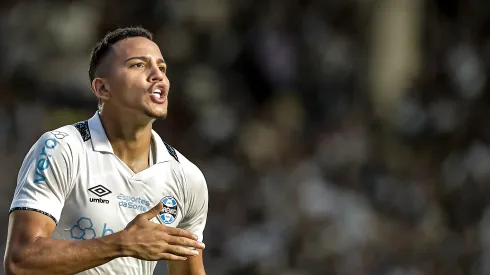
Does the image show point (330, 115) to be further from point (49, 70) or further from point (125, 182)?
point (125, 182)

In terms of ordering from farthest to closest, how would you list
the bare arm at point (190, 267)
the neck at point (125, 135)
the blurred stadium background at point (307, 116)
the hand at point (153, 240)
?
the blurred stadium background at point (307, 116), the bare arm at point (190, 267), the neck at point (125, 135), the hand at point (153, 240)

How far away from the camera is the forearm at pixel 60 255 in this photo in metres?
3.94

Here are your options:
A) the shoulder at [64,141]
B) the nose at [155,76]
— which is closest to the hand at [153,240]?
the shoulder at [64,141]

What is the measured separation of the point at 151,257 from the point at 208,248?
5.10 m

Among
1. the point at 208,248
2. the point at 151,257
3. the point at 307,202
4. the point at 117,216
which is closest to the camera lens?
the point at 151,257

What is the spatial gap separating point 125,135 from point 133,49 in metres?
0.42

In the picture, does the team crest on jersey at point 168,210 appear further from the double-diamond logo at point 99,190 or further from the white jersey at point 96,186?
the double-diamond logo at point 99,190

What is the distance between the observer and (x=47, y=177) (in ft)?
13.6

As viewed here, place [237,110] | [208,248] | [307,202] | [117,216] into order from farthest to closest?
1. [237,110]
2. [307,202]
3. [208,248]
4. [117,216]

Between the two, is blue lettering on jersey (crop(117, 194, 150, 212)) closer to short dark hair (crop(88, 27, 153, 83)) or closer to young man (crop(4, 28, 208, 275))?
young man (crop(4, 28, 208, 275))

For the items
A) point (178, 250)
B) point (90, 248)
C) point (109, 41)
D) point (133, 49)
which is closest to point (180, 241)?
point (178, 250)

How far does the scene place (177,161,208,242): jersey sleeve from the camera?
4770 mm

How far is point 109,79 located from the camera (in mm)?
4613

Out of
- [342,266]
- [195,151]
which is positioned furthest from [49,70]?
[342,266]
